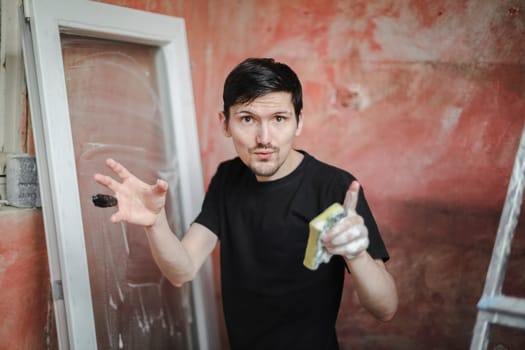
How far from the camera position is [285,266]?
1415mm

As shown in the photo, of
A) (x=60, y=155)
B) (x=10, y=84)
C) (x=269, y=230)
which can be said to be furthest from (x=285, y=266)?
(x=10, y=84)

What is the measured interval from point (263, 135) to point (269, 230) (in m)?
0.30

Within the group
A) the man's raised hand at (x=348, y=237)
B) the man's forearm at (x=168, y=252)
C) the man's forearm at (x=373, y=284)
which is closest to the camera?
the man's raised hand at (x=348, y=237)

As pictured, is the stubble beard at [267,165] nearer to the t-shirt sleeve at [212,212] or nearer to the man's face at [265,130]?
the man's face at [265,130]

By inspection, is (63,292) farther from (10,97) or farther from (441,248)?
(441,248)

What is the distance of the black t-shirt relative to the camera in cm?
139

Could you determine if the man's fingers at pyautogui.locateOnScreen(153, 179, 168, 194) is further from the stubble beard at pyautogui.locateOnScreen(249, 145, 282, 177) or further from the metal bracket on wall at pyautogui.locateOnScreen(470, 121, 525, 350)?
the metal bracket on wall at pyautogui.locateOnScreen(470, 121, 525, 350)

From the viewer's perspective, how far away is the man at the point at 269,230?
132 centimetres

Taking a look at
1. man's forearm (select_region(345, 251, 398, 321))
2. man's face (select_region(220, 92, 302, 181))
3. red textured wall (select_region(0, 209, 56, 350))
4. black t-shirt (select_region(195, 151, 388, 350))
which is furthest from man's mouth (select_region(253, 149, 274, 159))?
red textured wall (select_region(0, 209, 56, 350))

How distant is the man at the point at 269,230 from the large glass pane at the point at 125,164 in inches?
11.6

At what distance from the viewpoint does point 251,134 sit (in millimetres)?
1345

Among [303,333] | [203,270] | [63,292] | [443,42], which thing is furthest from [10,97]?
[443,42]

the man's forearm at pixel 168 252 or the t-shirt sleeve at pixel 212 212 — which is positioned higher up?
the t-shirt sleeve at pixel 212 212

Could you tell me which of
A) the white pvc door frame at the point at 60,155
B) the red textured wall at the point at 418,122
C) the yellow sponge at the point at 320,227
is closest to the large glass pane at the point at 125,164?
the white pvc door frame at the point at 60,155
